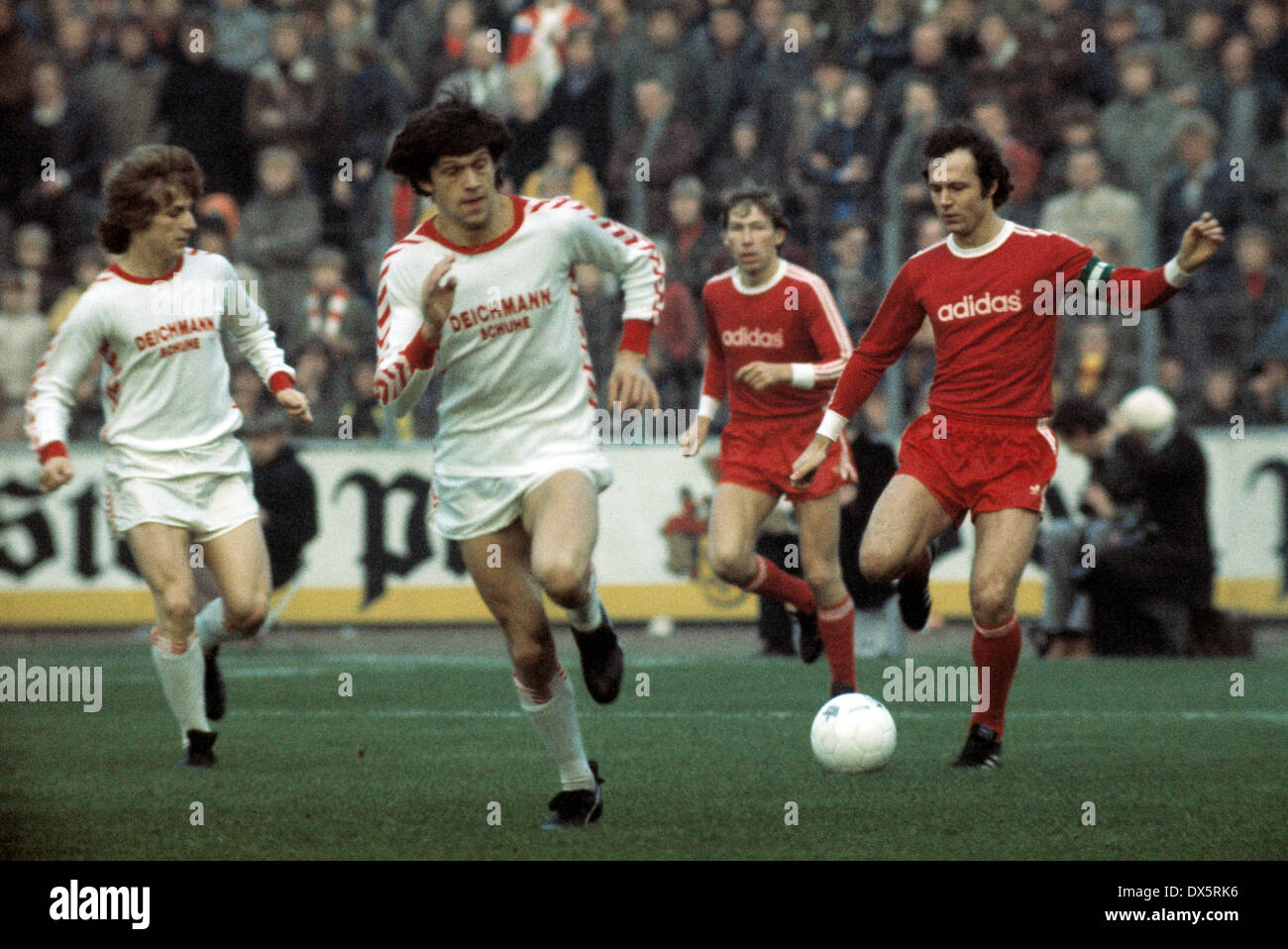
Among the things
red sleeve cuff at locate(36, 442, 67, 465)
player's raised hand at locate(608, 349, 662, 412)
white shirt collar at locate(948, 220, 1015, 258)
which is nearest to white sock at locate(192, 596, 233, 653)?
red sleeve cuff at locate(36, 442, 67, 465)

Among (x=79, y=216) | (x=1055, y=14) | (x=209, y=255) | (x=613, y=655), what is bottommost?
(x=613, y=655)

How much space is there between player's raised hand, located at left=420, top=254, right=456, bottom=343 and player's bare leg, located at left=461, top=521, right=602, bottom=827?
0.78m

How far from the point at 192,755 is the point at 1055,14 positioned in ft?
33.2

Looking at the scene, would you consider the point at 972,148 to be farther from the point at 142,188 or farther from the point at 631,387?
the point at 142,188

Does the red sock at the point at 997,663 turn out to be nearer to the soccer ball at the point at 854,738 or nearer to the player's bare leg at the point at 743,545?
the soccer ball at the point at 854,738

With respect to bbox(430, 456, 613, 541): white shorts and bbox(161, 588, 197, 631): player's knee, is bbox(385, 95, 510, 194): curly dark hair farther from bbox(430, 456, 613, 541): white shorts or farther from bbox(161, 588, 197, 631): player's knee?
bbox(161, 588, 197, 631): player's knee

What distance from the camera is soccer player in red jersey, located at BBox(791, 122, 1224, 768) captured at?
7.80 meters

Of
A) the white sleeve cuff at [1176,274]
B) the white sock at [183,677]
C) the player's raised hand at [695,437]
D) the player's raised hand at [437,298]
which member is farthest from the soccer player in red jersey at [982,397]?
the white sock at [183,677]

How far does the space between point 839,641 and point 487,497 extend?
10.8 ft

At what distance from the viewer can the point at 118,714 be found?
1057 cm

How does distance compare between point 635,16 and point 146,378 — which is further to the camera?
point 635,16

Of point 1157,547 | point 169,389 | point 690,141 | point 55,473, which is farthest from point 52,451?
point 690,141
